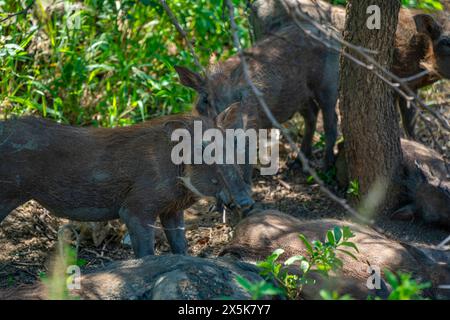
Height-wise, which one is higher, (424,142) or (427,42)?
(427,42)

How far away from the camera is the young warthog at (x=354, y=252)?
15.9ft

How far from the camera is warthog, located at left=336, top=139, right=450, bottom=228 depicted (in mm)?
6285

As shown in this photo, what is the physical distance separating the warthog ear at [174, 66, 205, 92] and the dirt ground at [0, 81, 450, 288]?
3.24 ft

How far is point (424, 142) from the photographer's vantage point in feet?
25.4

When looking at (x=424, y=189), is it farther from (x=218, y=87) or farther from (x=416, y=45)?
(x=218, y=87)

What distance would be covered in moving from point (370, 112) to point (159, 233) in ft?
6.05

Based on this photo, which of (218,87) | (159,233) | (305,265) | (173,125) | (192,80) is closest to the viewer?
(305,265)

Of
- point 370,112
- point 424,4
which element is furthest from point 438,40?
point 370,112

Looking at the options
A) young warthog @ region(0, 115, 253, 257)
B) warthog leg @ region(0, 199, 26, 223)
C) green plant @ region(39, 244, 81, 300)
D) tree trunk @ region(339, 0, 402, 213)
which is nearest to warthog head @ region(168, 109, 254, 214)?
young warthog @ region(0, 115, 253, 257)

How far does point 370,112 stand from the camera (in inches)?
236

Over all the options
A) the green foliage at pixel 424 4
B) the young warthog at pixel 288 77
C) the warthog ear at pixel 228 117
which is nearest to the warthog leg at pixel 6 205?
the warthog ear at pixel 228 117
